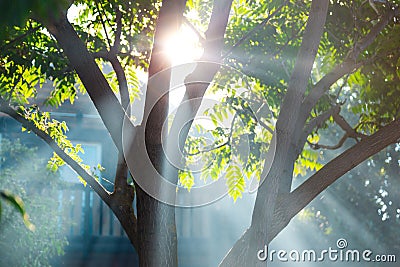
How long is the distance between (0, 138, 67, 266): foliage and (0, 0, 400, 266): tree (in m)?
3.21

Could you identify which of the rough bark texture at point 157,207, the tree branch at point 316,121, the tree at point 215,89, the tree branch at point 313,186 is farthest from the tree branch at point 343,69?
the rough bark texture at point 157,207

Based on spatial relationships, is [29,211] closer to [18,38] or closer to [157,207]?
[18,38]

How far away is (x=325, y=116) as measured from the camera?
591cm

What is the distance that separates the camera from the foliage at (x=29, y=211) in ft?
29.3

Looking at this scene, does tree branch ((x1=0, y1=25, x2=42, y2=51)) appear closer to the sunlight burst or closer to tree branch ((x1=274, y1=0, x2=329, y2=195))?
the sunlight burst

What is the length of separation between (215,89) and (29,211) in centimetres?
397

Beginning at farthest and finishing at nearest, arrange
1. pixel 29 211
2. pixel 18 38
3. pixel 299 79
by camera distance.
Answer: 1. pixel 29 211
2. pixel 18 38
3. pixel 299 79

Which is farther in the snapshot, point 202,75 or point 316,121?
point 316,121

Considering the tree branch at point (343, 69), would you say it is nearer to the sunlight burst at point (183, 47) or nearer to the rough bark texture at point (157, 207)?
the sunlight burst at point (183, 47)

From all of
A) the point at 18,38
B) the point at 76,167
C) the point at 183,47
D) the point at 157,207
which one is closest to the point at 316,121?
the point at 183,47

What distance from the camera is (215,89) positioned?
6.33 metres

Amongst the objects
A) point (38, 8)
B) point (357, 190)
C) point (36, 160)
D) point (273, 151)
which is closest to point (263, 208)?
point (273, 151)

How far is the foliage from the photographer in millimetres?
8945

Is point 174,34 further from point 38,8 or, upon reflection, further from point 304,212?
point 304,212
